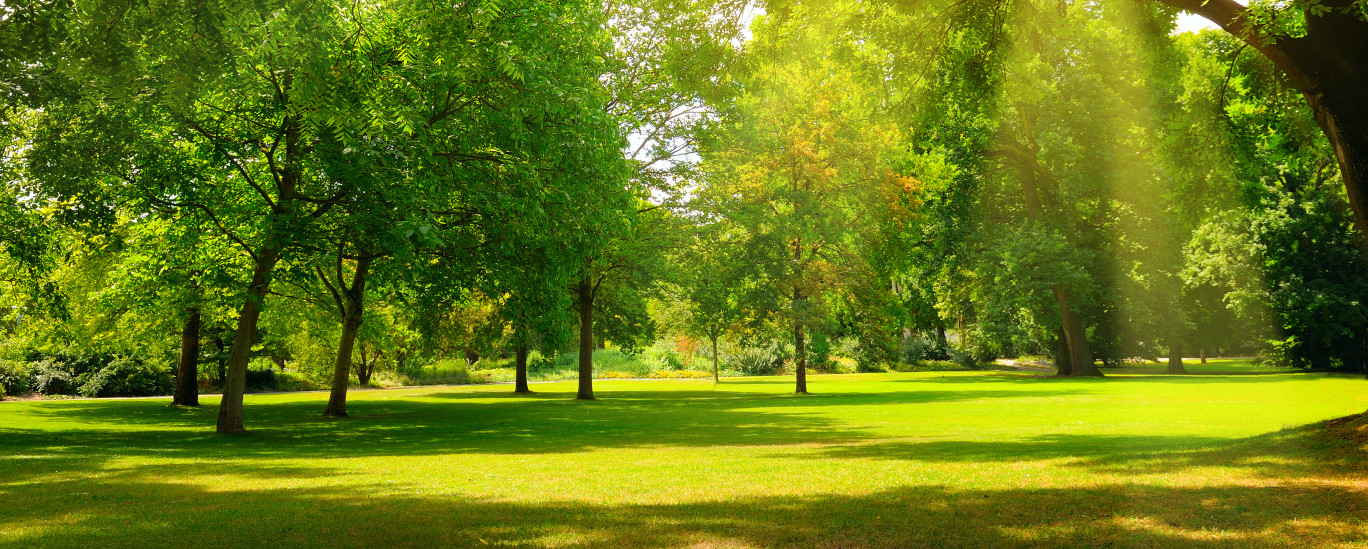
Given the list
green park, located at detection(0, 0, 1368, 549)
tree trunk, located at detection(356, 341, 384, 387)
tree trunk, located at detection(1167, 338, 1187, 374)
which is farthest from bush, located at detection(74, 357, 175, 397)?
tree trunk, located at detection(1167, 338, 1187, 374)

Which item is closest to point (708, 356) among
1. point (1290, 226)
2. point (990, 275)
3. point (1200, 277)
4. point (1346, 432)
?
point (990, 275)

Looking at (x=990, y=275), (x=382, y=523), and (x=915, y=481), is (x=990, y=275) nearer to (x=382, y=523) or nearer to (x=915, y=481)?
(x=915, y=481)

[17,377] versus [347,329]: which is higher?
[347,329]

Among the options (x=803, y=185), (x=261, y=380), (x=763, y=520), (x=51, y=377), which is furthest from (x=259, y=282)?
(x=261, y=380)

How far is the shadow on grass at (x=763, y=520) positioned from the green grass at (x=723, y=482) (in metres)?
0.04

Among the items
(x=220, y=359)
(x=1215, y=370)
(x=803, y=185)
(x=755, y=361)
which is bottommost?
(x=1215, y=370)

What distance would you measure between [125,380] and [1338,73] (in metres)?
40.9

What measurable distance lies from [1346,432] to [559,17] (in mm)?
15552

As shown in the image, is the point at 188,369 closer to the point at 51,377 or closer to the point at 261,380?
the point at 51,377

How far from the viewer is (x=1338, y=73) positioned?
28.1 feet

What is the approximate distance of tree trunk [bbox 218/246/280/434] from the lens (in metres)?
17.4

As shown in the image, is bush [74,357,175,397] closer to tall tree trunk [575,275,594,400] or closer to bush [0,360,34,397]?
bush [0,360,34,397]

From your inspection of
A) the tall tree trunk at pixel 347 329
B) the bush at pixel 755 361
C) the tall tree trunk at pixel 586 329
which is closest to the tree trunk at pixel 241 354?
the tall tree trunk at pixel 347 329

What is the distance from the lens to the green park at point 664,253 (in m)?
7.50
